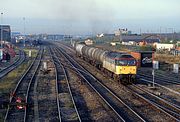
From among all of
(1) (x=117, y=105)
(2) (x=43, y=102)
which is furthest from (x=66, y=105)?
(1) (x=117, y=105)

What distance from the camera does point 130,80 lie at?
32.4 metres

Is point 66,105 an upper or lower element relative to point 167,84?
upper

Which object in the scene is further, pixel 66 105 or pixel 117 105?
pixel 117 105

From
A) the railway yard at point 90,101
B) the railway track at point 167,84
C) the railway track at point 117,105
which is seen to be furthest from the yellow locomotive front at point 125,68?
the railway track at point 167,84

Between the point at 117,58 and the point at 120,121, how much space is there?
14327mm

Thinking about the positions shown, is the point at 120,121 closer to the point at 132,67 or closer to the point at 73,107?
the point at 73,107

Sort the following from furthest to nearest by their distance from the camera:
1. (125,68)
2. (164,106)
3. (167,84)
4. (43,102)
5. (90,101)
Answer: (167,84)
(125,68)
(90,101)
(43,102)
(164,106)

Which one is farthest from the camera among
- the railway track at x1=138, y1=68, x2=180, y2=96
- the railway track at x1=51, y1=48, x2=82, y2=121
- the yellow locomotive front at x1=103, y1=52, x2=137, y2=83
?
the yellow locomotive front at x1=103, y1=52, x2=137, y2=83

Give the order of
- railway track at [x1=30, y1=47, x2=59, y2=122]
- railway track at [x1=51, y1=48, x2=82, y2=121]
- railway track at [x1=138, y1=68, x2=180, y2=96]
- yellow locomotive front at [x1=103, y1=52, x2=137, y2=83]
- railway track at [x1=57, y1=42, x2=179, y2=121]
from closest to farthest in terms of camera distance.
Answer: railway track at [x1=51, y1=48, x2=82, y2=121] → railway track at [x1=30, y1=47, x2=59, y2=122] → railway track at [x1=57, y1=42, x2=179, y2=121] → railway track at [x1=138, y1=68, x2=180, y2=96] → yellow locomotive front at [x1=103, y1=52, x2=137, y2=83]

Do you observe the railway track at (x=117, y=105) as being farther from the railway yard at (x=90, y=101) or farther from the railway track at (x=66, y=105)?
the railway track at (x=66, y=105)

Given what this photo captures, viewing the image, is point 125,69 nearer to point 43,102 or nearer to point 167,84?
point 167,84

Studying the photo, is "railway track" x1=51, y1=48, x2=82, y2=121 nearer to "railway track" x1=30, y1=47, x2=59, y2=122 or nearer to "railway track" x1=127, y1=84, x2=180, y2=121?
"railway track" x1=30, y1=47, x2=59, y2=122

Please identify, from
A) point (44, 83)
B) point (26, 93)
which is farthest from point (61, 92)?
point (44, 83)

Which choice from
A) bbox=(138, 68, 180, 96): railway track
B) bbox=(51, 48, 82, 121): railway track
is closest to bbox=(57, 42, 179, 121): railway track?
bbox=(138, 68, 180, 96): railway track
